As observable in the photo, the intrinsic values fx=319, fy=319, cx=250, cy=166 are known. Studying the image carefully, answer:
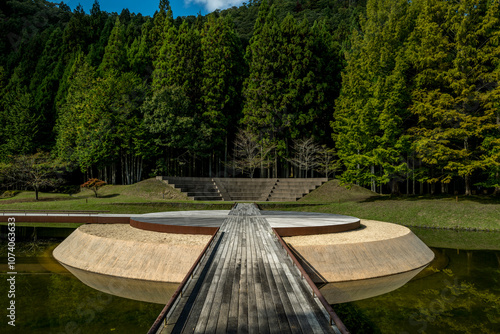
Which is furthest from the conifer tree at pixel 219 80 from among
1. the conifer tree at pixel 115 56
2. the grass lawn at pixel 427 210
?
the grass lawn at pixel 427 210

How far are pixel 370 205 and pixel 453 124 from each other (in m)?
7.90

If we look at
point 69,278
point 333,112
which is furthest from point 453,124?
point 69,278

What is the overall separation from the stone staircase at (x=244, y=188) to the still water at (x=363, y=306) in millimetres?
17160

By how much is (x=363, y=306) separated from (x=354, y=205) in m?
16.3

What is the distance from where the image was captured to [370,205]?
2181 cm

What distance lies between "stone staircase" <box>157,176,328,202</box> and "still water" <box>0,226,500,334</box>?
56.3ft

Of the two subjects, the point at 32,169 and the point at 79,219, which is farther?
the point at 32,169

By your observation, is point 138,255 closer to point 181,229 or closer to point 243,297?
point 181,229

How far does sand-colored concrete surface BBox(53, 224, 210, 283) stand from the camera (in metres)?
8.48

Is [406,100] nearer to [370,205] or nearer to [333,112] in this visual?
[370,205]

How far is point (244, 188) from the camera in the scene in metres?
29.2

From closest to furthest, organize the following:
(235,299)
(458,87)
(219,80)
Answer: (235,299) < (458,87) < (219,80)

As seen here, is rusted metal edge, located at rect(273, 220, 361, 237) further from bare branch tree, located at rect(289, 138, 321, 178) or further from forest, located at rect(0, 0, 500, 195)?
bare branch tree, located at rect(289, 138, 321, 178)

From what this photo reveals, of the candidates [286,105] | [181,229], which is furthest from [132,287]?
[286,105]
